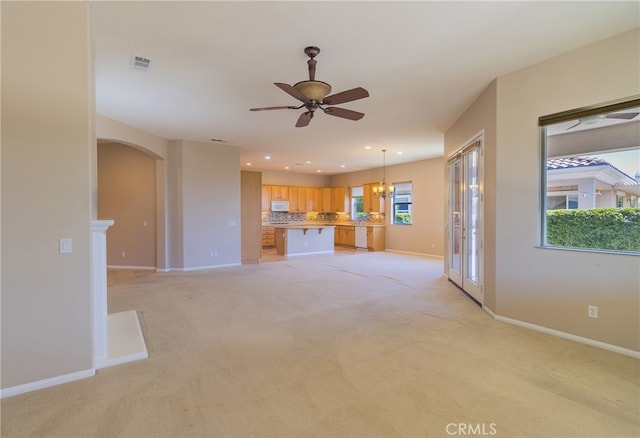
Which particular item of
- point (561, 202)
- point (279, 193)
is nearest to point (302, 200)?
point (279, 193)

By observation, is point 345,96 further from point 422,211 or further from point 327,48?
point 422,211

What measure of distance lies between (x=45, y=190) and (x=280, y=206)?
949 cm

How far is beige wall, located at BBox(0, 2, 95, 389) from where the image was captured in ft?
7.40

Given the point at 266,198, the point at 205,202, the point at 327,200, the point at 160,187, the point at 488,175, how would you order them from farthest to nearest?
the point at 327,200
the point at 266,198
the point at 205,202
the point at 160,187
the point at 488,175

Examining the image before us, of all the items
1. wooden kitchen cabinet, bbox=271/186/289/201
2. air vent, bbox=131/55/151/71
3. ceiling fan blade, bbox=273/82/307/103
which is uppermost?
air vent, bbox=131/55/151/71

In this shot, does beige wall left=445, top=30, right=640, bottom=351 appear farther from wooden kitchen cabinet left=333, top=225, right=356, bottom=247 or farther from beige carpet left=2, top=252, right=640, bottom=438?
wooden kitchen cabinet left=333, top=225, right=356, bottom=247

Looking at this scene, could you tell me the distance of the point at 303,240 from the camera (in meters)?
9.57

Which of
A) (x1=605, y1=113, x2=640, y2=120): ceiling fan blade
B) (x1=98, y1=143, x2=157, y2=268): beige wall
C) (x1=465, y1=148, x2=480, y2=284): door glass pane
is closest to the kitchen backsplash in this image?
(x1=98, y1=143, x2=157, y2=268): beige wall

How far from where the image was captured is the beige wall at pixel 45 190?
226cm

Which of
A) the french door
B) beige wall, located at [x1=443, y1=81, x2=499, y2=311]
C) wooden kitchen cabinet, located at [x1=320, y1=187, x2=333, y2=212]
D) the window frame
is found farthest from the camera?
wooden kitchen cabinet, located at [x1=320, y1=187, x2=333, y2=212]

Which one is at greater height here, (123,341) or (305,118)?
(305,118)

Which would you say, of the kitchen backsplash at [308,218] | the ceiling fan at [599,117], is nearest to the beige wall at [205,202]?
the kitchen backsplash at [308,218]

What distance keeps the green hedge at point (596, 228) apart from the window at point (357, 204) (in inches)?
342

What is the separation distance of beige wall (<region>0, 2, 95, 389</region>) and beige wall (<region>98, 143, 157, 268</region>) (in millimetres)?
5148
